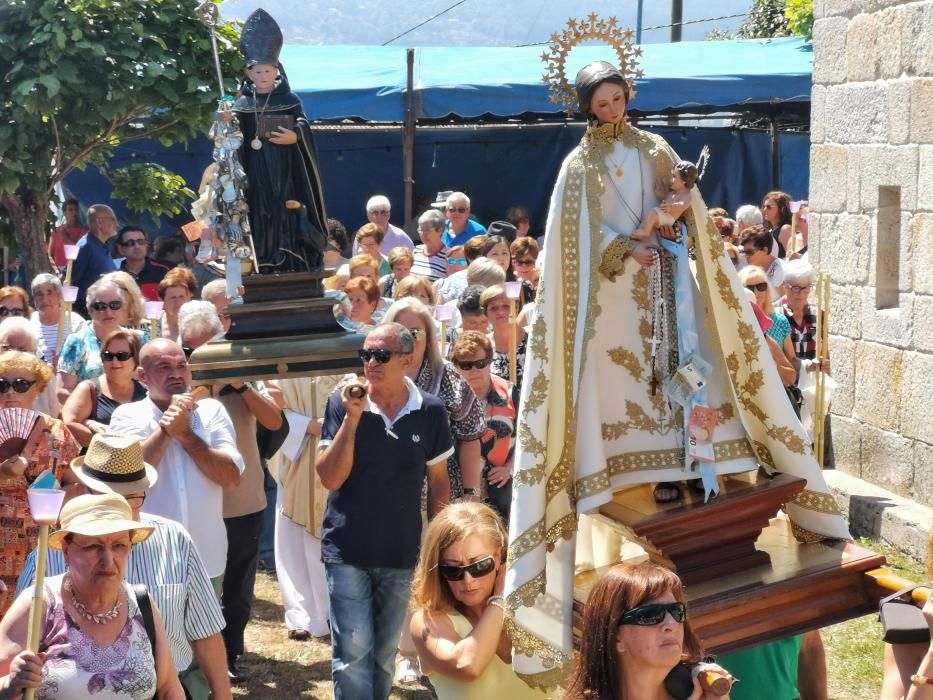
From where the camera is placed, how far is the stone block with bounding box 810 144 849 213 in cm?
860

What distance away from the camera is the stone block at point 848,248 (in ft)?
27.6

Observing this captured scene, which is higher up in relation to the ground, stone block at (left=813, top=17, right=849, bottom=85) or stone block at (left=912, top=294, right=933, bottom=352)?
stone block at (left=813, top=17, right=849, bottom=85)

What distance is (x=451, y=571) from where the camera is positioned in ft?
14.1

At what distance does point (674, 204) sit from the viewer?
4.49 meters

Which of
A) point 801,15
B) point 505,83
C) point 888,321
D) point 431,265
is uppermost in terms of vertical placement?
point 801,15

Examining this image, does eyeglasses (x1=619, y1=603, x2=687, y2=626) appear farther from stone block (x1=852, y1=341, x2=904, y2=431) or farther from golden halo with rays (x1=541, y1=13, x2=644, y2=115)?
stone block (x1=852, y1=341, x2=904, y2=431)

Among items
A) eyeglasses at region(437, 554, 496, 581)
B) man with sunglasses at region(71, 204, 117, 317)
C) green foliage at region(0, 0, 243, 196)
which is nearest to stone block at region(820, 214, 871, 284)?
green foliage at region(0, 0, 243, 196)

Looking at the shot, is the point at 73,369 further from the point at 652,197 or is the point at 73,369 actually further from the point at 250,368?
the point at 652,197

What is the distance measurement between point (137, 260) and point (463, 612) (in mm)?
7008

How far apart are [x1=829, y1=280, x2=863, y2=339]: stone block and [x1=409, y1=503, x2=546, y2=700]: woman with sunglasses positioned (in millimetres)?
4698

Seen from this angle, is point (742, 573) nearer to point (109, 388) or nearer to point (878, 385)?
point (109, 388)

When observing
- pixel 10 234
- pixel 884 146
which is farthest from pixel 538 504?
pixel 10 234

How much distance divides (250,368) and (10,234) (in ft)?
17.9

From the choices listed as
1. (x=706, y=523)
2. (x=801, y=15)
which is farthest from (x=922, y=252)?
(x=801, y=15)
